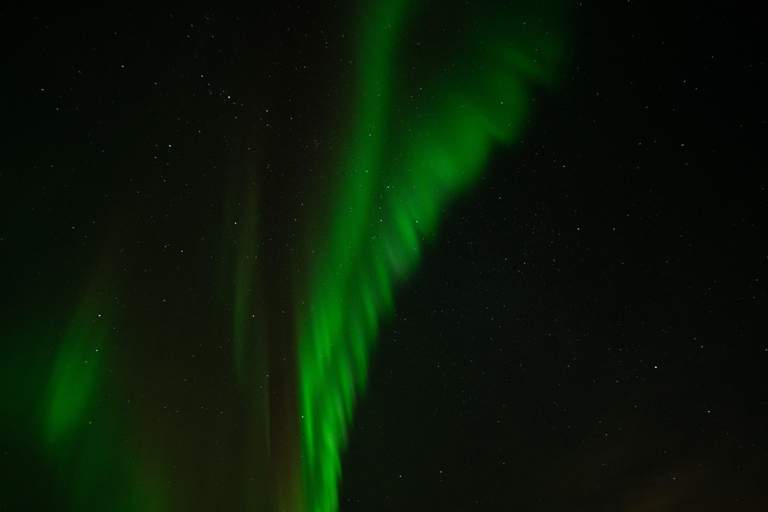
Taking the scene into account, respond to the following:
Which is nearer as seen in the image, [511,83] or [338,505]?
[511,83]

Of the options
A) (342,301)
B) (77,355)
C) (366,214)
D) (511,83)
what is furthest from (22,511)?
(511,83)

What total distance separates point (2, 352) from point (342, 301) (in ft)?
2.48

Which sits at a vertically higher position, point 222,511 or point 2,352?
point 2,352

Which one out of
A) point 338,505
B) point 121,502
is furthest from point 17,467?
point 338,505

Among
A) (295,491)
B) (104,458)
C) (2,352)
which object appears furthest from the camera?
(295,491)

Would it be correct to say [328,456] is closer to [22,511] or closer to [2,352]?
[22,511]

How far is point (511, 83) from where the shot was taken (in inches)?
39.7

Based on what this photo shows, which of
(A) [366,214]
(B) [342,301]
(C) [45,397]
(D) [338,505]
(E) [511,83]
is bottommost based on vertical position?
(D) [338,505]

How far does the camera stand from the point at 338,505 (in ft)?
4.08

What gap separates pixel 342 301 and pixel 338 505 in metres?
0.61

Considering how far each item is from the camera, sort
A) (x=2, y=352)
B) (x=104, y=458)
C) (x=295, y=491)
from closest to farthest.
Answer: (x=2, y=352) → (x=104, y=458) → (x=295, y=491)

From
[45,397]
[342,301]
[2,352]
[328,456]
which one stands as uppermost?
[342,301]

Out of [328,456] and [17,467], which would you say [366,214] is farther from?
[17,467]

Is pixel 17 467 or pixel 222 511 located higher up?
pixel 17 467
